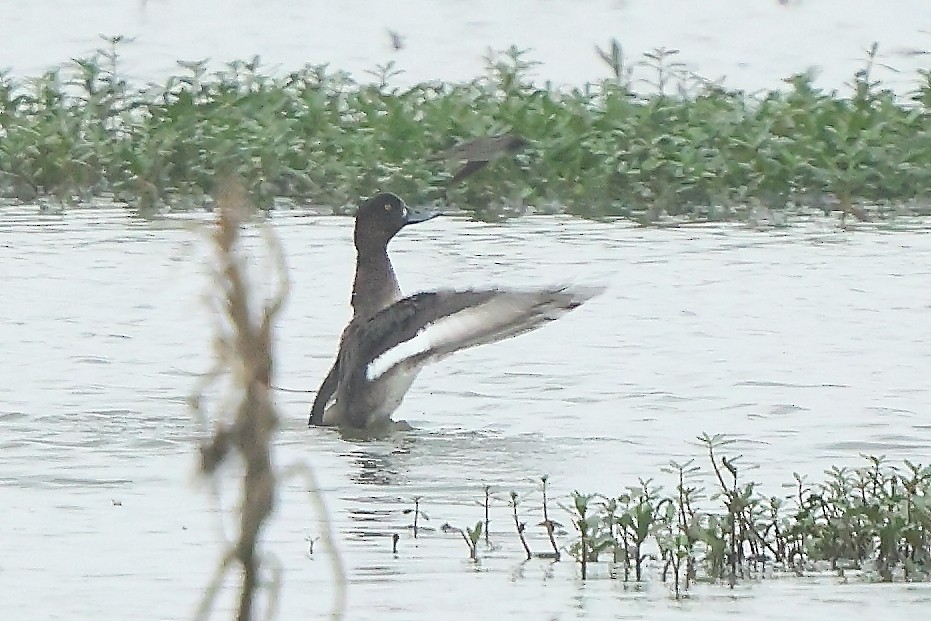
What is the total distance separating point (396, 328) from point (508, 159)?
592 cm

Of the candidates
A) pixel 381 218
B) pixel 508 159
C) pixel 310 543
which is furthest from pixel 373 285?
pixel 508 159

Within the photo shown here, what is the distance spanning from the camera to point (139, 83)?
1988 cm

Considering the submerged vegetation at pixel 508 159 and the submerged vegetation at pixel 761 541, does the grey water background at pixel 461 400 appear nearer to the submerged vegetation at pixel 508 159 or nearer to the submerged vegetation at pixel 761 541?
the submerged vegetation at pixel 761 541

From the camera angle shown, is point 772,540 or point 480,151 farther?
point 480,151

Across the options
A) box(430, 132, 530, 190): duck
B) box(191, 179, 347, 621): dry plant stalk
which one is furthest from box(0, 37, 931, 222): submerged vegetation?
box(191, 179, 347, 621): dry plant stalk

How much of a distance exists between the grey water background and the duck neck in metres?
0.46

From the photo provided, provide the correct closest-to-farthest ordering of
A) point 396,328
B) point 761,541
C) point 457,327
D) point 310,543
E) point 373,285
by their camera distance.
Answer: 1. point 761,541
2. point 310,543
3. point 457,327
4. point 396,328
5. point 373,285

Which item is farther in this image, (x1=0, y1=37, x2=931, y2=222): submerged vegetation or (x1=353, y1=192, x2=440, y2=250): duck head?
(x1=0, y1=37, x2=931, y2=222): submerged vegetation

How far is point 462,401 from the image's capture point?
9.21 meters

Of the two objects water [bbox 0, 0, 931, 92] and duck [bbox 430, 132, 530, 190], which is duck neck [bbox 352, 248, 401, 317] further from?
water [bbox 0, 0, 931, 92]

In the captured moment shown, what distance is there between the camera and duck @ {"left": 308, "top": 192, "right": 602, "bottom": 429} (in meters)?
7.84

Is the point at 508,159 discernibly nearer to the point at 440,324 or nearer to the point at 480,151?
the point at 480,151

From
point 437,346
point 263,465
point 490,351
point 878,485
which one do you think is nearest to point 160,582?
point 878,485

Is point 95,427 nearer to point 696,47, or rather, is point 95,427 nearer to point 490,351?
point 490,351
